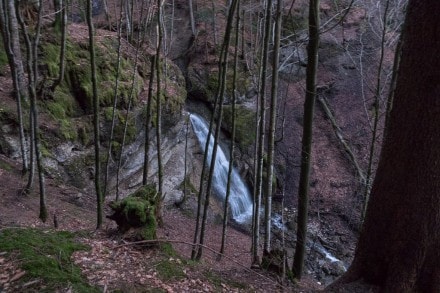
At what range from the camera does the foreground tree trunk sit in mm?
3814

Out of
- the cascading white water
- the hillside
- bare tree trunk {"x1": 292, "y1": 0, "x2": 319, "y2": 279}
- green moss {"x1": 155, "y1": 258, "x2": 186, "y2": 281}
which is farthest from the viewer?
the cascading white water

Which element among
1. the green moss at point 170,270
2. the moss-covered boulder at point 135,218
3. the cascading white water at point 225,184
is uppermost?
the moss-covered boulder at point 135,218

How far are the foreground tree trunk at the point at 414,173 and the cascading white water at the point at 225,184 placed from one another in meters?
12.4

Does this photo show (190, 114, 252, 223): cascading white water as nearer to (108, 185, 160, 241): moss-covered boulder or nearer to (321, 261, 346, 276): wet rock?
(321, 261, 346, 276): wet rock

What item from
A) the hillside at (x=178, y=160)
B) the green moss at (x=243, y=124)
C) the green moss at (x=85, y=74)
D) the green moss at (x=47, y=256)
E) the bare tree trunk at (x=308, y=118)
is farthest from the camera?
the green moss at (x=243, y=124)

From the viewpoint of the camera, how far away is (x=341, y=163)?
19.9 metres

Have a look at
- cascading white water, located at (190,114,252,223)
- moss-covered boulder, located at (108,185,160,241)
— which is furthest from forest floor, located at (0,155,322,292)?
cascading white water, located at (190,114,252,223)

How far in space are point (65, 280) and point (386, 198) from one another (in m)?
3.06

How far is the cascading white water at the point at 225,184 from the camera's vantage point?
16578mm

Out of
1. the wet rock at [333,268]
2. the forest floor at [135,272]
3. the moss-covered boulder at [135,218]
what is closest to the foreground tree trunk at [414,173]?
the forest floor at [135,272]

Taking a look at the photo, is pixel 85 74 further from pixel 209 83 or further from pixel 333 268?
pixel 333 268

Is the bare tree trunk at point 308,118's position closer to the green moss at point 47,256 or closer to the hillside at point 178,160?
the hillside at point 178,160

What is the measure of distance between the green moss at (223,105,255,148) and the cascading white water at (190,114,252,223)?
1285 millimetres

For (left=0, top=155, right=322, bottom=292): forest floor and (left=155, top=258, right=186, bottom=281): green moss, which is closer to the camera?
(left=0, top=155, right=322, bottom=292): forest floor
